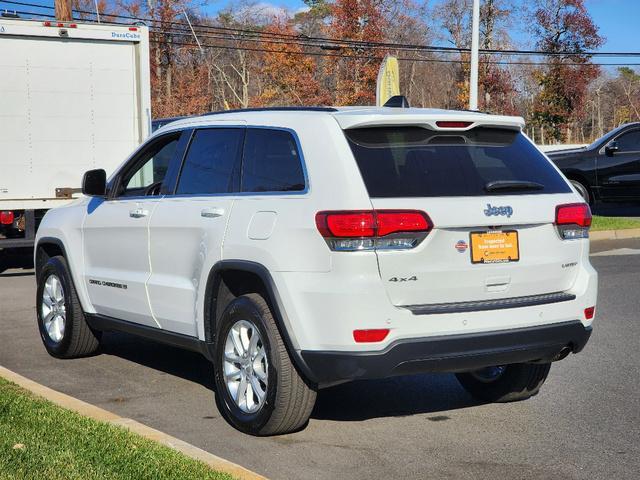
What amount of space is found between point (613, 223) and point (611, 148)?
227cm

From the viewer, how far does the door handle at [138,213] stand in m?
→ 6.95

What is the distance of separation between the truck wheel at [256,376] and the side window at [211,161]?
876 mm

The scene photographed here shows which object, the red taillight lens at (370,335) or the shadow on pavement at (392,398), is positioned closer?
the red taillight lens at (370,335)

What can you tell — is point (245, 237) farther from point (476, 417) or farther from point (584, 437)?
point (584, 437)

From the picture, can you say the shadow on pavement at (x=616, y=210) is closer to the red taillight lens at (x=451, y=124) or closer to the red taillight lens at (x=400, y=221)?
the red taillight lens at (x=451, y=124)

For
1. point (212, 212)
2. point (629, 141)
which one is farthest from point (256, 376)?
point (629, 141)

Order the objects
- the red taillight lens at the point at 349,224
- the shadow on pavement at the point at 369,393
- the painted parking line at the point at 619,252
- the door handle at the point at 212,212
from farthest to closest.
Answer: the painted parking line at the point at 619,252
the shadow on pavement at the point at 369,393
the door handle at the point at 212,212
the red taillight lens at the point at 349,224

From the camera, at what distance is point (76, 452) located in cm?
507

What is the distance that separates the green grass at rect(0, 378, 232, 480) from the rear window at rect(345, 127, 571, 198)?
1.74m

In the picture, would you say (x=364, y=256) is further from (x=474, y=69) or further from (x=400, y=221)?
Result: (x=474, y=69)

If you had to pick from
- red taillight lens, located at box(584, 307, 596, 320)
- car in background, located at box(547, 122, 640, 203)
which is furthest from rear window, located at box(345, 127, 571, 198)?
car in background, located at box(547, 122, 640, 203)

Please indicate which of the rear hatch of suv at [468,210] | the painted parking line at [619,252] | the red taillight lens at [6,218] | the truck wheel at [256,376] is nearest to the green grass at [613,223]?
the painted parking line at [619,252]

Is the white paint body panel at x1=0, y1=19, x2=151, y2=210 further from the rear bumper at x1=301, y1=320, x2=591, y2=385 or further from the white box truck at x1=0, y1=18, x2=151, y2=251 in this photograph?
the rear bumper at x1=301, y1=320, x2=591, y2=385

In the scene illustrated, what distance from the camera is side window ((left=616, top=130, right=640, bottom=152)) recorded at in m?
21.3
